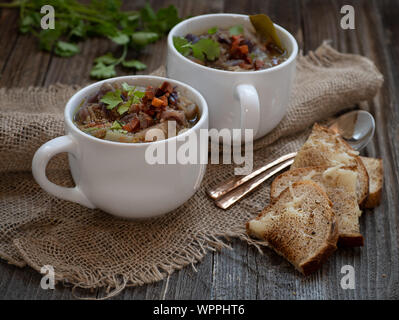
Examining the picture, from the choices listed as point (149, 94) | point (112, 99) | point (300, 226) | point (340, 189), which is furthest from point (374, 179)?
point (112, 99)

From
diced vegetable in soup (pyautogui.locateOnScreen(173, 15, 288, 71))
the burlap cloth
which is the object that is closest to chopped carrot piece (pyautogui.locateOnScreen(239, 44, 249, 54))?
diced vegetable in soup (pyautogui.locateOnScreen(173, 15, 288, 71))

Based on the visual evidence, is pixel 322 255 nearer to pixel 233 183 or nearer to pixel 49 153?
pixel 233 183

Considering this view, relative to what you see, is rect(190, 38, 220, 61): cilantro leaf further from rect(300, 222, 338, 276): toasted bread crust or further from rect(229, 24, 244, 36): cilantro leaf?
rect(300, 222, 338, 276): toasted bread crust

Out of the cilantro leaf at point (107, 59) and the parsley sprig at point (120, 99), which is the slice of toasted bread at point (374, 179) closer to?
the parsley sprig at point (120, 99)

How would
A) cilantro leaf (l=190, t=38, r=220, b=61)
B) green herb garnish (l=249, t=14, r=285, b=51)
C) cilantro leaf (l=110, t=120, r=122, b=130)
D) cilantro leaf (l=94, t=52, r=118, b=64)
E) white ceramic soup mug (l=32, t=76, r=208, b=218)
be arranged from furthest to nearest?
cilantro leaf (l=94, t=52, r=118, b=64), green herb garnish (l=249, t=14, r=285, b=51), cilantro leaf (l=190, t=38, r=220, b=61), cilantro leaf (l=110, t=120, r=122, b=130), white ceramic soup mug (l=32, t=76, r=208, b=218)

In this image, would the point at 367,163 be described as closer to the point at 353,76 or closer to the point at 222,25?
the point at 353,76

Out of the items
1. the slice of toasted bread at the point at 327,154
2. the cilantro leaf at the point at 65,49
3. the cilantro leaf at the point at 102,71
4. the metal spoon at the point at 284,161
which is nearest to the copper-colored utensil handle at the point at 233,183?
the metal spoon at the point at 284,161
